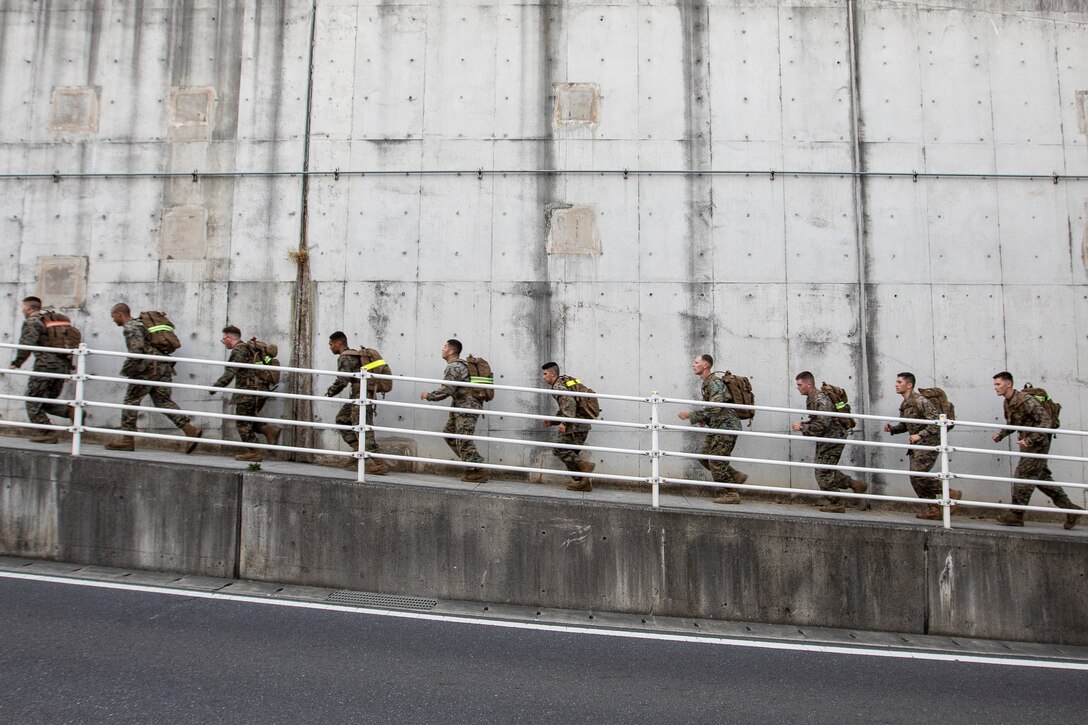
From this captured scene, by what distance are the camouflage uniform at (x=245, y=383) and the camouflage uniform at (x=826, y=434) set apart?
685 centimetres

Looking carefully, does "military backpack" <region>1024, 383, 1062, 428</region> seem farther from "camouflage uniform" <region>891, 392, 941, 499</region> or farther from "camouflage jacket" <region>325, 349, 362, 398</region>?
"camouflage jacket" <region>325, 349, 362, 398</region>

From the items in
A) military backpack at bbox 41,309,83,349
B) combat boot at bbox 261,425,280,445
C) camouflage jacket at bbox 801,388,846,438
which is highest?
military backpack at bbox 41,309,83,349

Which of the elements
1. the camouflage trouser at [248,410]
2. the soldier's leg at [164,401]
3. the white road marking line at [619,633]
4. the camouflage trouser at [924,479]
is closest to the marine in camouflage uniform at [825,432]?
the camouflage trouser at [924,479]

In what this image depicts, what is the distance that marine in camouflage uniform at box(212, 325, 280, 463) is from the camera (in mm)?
8492

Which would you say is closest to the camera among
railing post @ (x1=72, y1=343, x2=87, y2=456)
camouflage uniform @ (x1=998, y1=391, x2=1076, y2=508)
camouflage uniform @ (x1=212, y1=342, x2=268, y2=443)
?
railing post @ (x1=72, y1=343, x2=87, y2=456)

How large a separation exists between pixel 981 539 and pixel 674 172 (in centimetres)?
566

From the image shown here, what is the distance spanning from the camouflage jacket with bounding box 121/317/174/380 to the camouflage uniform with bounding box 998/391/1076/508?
396 inches

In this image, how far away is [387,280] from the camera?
30.3ft

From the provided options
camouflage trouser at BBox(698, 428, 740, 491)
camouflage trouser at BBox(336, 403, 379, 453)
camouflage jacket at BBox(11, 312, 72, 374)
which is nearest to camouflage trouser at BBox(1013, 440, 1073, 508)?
camouflage trouser at BBox(698, 428, 740, 491)

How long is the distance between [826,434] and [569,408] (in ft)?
10.4

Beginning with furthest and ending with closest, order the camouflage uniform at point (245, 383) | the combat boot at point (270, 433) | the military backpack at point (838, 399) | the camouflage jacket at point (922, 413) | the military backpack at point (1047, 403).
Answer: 1. the combat boot at point (270, 433)
2. the camouflage uniform at point (245, 383)
3. the military backpack at point (838, 399)
4. the camouflage jacket at point (922, 413)
5. the military backpack at point (1047, 403)

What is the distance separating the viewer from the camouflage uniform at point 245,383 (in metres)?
8.48

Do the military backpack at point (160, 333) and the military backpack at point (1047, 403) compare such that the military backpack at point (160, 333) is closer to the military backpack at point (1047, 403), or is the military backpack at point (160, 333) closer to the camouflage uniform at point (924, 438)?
the camouflage uniform at point (924, 438)

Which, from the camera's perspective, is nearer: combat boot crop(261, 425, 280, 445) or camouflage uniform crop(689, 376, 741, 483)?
camouflage uniform crop(689, 376, 741, 483)
